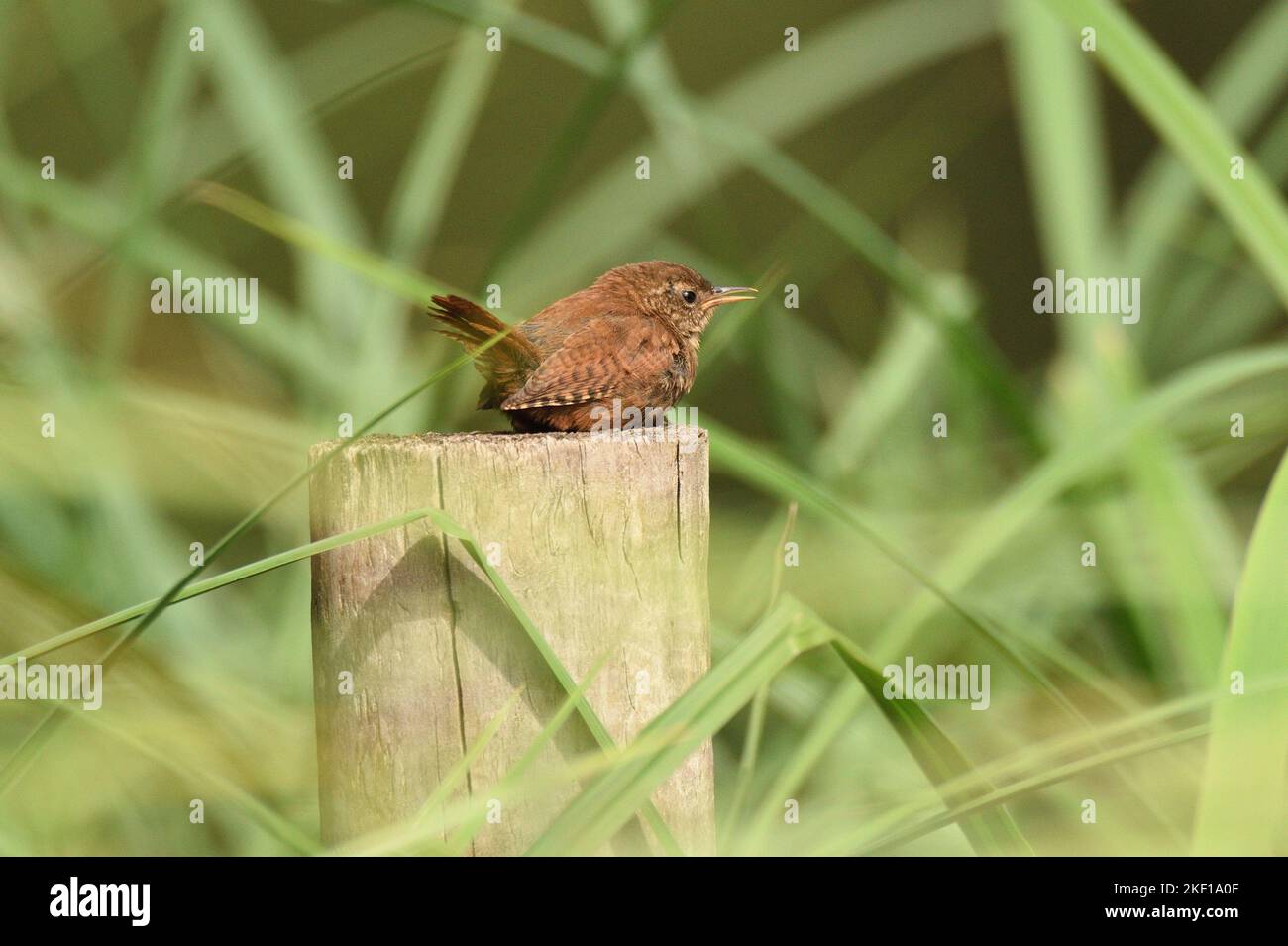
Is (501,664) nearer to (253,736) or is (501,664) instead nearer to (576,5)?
(253,736)

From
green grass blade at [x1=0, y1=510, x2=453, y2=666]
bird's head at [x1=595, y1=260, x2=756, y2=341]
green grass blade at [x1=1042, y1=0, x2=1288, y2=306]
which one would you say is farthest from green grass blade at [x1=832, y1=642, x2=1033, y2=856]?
bird's head at [x1=595, y1=260, x2=756, y2=341]

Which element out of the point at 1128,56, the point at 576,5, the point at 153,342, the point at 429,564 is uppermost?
the point at 576,5

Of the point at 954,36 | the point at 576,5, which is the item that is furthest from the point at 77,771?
the point at 576,5

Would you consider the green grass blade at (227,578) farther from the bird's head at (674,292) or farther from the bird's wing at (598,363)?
the bird's head at (674,292)

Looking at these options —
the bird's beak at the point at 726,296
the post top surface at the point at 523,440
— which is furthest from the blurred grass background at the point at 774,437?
the post top surface at the point at 523,440

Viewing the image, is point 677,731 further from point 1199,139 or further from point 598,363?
point 1199,139

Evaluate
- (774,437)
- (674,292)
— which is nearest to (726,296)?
(674,292)

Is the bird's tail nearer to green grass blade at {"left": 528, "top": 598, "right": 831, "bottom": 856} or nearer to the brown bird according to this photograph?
the brown bird
